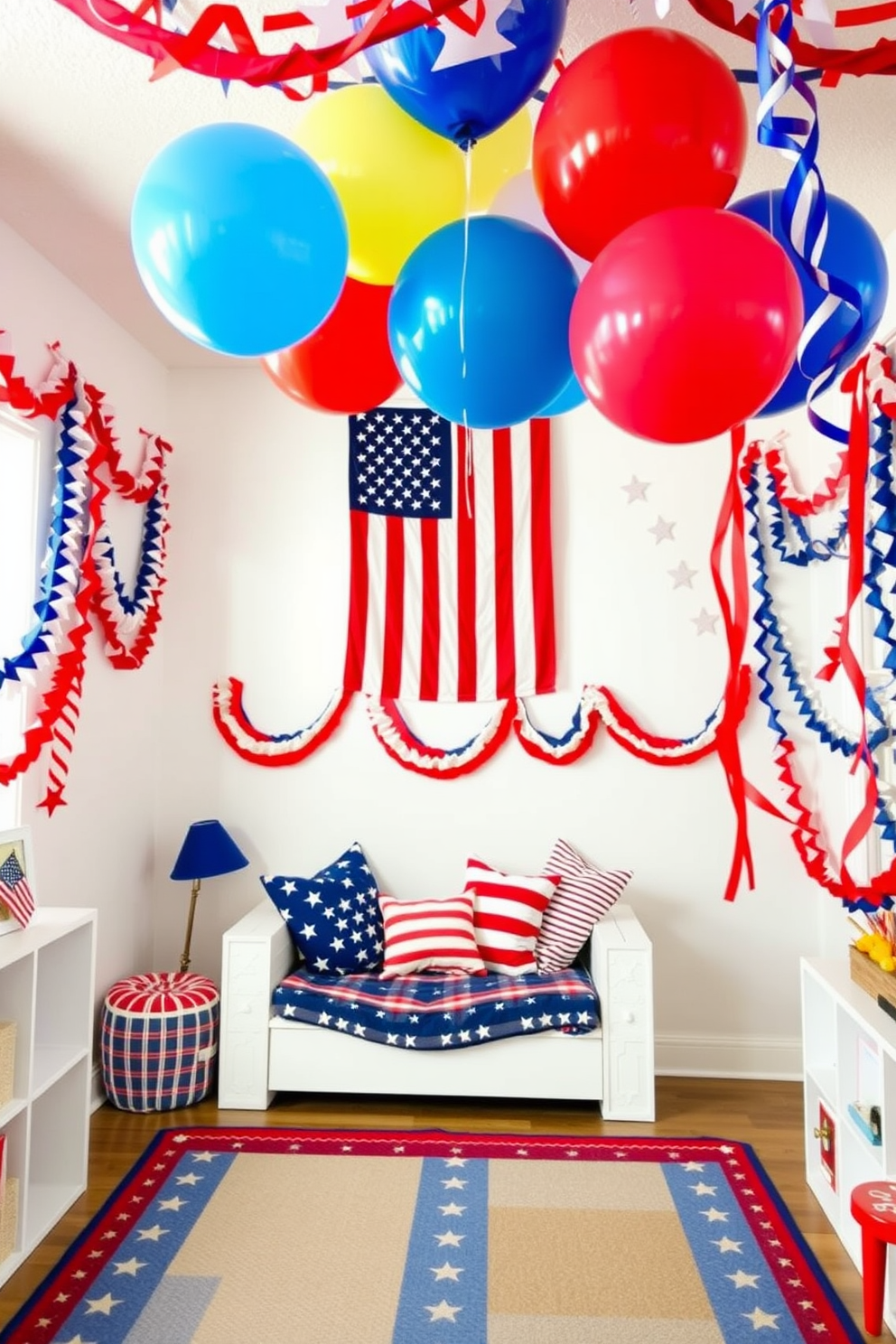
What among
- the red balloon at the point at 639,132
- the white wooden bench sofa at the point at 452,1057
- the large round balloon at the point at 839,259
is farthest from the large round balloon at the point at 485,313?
the white wooden bench sofa at the point at 452,1057

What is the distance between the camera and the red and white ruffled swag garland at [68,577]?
2830 millimetres

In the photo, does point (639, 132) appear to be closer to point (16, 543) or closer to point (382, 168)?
point (382, 168)

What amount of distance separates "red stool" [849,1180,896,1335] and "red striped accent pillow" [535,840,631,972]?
1.44m

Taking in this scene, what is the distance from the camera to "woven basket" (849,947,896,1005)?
2375mm

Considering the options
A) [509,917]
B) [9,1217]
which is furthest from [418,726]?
[9,1217]

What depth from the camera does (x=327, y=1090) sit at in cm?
328

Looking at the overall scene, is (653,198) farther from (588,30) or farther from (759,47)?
(588,30)

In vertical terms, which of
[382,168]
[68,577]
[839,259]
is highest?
[382,168]

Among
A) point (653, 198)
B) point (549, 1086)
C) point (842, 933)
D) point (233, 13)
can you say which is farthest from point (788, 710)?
point (233, 13)

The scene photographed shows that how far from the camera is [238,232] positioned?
1321 mm

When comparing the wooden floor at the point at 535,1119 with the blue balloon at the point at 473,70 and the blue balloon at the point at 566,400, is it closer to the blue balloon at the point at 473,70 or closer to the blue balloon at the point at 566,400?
the blue balloon at the point at 566,400

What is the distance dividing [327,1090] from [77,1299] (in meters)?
1.14

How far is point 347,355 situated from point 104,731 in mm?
2182

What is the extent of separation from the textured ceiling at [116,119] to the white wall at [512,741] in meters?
1.10
